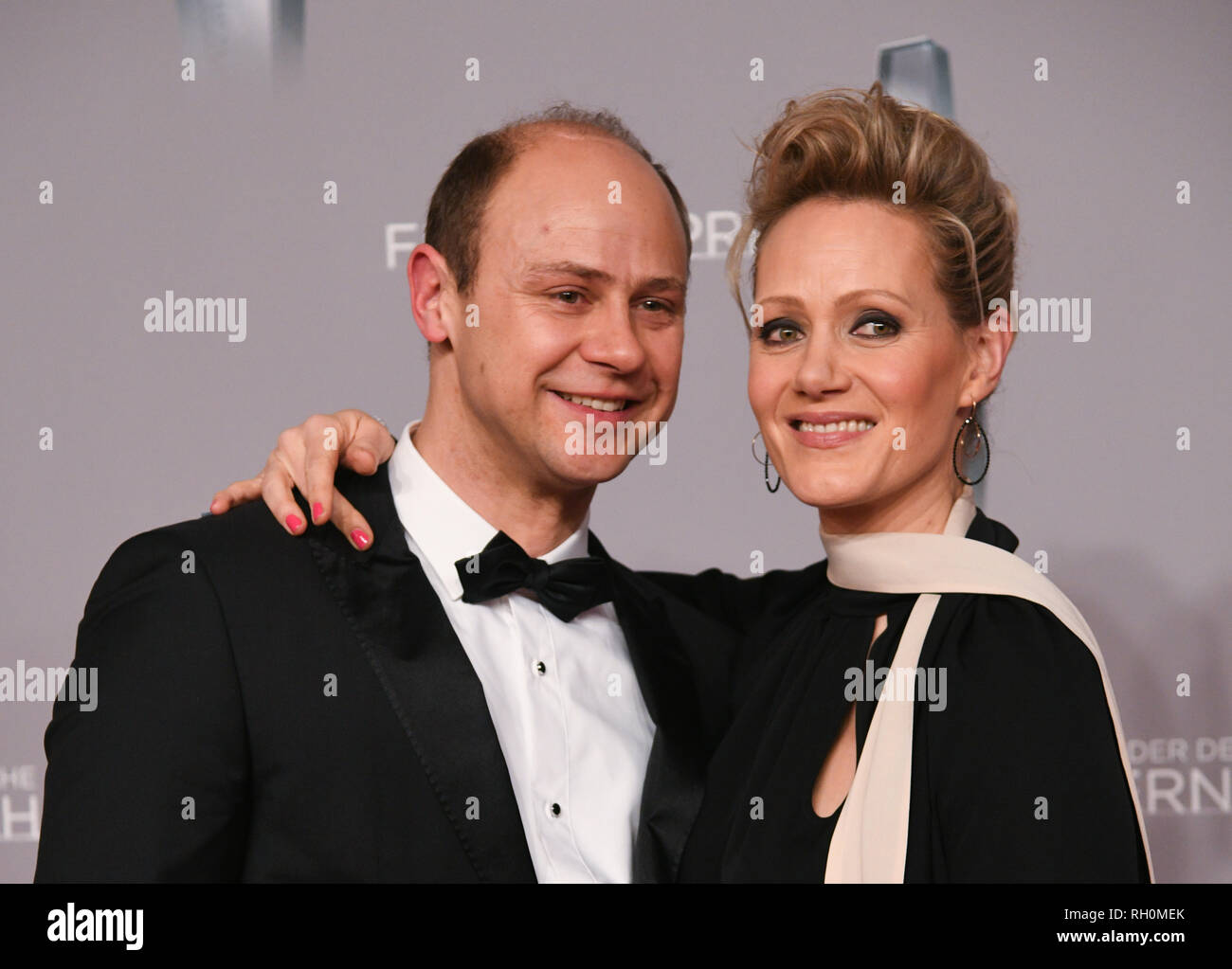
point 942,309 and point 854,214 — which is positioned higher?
point 854,214

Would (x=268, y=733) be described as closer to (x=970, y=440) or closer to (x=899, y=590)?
(x=899, y=590)

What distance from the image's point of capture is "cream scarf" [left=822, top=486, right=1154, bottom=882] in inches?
77.9

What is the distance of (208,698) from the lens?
2023 millimetres

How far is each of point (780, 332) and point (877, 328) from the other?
0.19 metres

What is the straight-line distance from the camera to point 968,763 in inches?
77.4

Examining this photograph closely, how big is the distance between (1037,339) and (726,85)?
1171mm

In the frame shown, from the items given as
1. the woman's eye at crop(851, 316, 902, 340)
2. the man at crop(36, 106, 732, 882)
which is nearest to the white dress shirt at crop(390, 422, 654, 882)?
the man at crop(36, 106, 732, 882)

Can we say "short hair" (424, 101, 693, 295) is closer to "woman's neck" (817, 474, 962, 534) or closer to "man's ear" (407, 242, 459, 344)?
"man's ear" (407, 242, 459, 344)

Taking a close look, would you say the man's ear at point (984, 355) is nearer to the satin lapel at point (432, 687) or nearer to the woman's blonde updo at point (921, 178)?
the woman's blonde updo at point (921, 178)

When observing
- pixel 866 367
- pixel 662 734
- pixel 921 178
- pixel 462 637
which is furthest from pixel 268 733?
pixel 921 178
